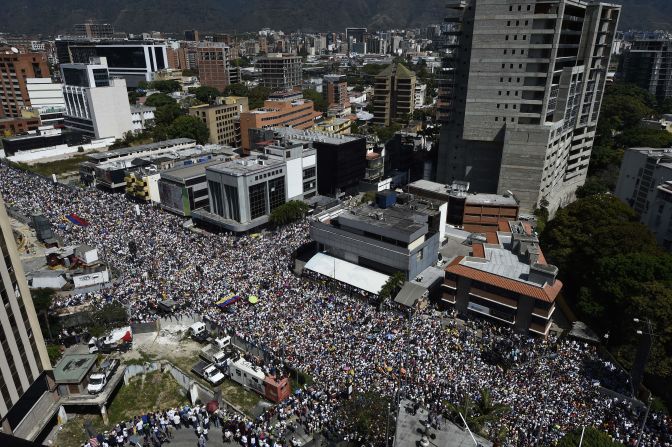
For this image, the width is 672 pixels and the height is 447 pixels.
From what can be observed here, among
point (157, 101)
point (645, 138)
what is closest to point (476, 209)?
point (645, 138)

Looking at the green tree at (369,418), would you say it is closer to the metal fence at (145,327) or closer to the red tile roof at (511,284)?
the red tile roof at (511,284)

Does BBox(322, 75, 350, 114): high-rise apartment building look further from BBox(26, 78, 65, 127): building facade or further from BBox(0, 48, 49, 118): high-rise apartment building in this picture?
BBox(0, 48, 49, 118): high-rise apartment building

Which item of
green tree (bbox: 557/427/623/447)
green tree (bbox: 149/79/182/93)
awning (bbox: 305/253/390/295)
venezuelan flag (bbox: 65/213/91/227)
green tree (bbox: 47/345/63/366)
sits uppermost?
green tree (bbox: 149/79/182/93)

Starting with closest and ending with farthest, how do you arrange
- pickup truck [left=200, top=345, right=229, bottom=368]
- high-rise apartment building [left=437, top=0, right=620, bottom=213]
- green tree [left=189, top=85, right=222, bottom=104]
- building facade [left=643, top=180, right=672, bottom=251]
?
pickup truck [left=200, top=345, right=229, bottom=368] < building facade [left=643, top=180, right=672, bottom=251] < high-rise apartment building [left=437, top=0, right=620, bottom=213] < green tree [left=189, top=85, right=222, bottom=104]

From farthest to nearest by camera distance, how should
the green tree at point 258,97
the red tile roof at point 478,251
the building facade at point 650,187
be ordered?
the green tree at point 258,97
the building facade at point 650,187
the red tile roof at point 478,251

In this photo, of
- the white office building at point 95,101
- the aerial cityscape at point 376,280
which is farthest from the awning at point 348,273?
the white office building at point 95,101

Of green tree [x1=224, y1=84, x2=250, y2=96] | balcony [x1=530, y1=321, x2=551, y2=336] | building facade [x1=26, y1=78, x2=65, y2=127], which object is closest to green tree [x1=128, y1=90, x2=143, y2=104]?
building facade [x1=26, y1=78, x2=65, y2=127]
